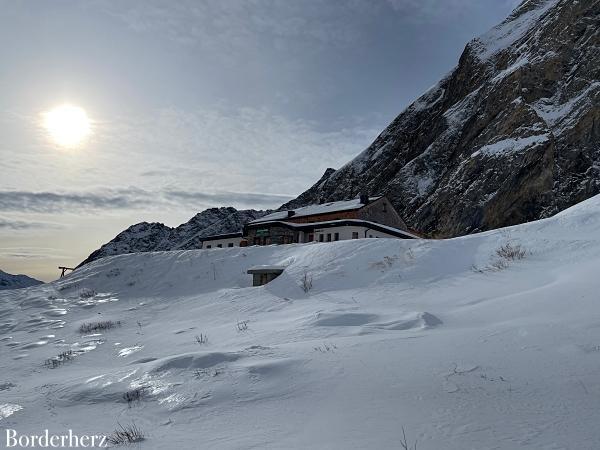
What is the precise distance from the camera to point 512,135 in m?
61.2

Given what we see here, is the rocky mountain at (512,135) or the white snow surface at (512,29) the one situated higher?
the white snow surface at (512,29)

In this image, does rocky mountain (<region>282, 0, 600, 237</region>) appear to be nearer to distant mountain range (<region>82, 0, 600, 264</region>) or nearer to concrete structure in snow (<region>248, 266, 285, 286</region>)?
distant mountain range (<region>82, 0, 600, 264</region>)

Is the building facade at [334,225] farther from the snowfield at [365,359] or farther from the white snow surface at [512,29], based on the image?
the white snow surface at [512,29]

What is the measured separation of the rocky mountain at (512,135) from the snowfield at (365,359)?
48643mm

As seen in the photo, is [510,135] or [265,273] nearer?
[265,273]

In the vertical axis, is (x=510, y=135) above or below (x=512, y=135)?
above

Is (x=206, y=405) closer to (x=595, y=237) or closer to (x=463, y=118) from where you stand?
(x=595, y=237)

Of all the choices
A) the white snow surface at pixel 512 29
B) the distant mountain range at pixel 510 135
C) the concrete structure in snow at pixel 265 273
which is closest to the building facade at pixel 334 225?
the distant mountain range at pixel 510 135

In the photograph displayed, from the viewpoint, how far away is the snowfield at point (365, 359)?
3.40m

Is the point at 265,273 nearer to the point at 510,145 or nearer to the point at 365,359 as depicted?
the point at 365,359

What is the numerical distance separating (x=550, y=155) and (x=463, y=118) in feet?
89.1

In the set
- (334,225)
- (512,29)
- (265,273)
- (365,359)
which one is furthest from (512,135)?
(365,359)

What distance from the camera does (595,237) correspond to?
8.77 m

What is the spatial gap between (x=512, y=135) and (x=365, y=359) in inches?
2567
